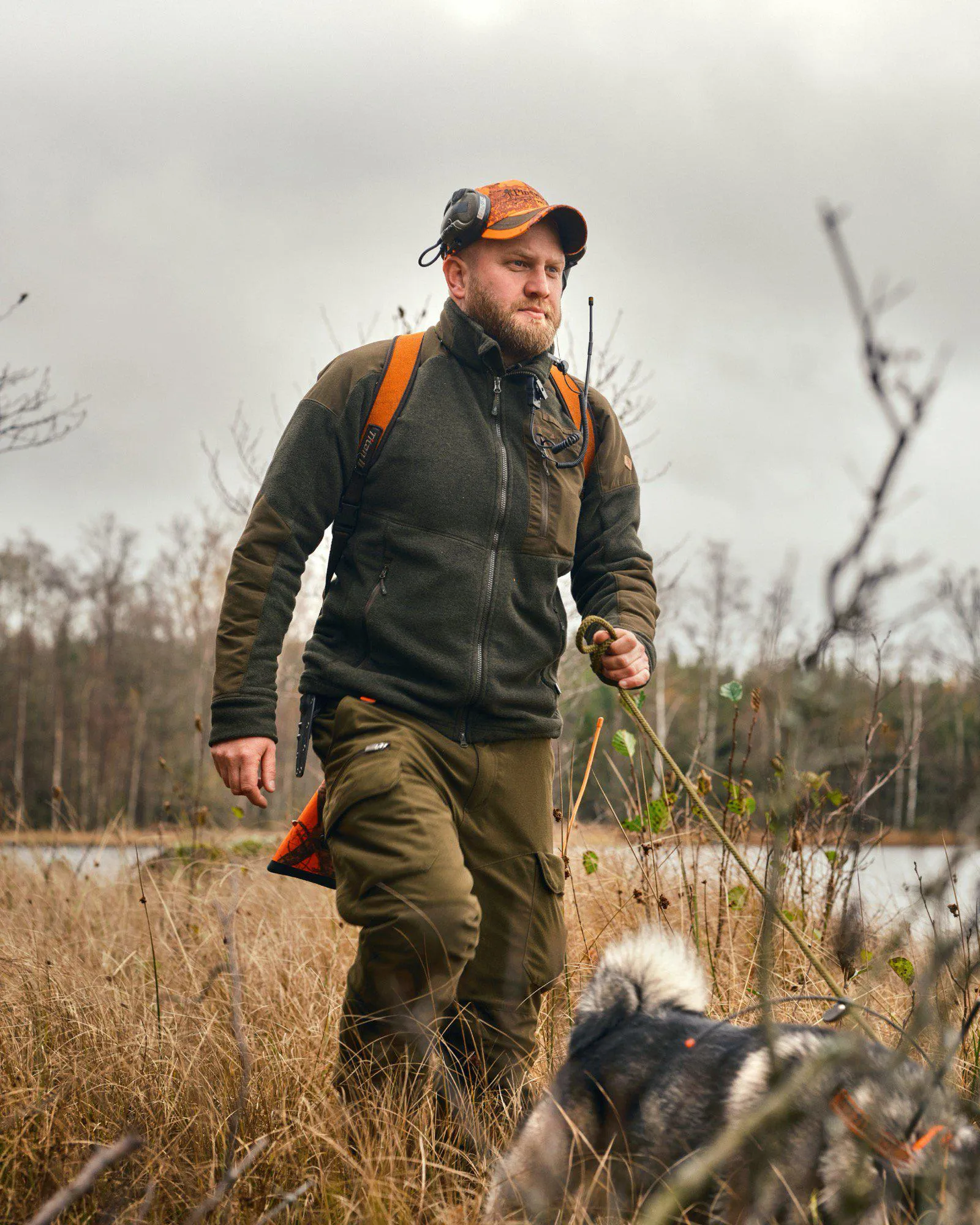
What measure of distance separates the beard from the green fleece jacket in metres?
0.07

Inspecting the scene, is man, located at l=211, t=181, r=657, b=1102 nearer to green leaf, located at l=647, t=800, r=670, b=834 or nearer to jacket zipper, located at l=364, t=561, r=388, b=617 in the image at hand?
jacket zipper, located at l=364, t=561, r=388, b=617

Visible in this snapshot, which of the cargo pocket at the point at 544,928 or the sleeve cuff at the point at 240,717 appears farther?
the cargo pocket at the point at 544,928

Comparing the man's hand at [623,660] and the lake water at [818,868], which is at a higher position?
the man's hand at [623,660]

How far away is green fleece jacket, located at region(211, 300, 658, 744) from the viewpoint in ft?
10.2

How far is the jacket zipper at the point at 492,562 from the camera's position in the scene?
10.3ft

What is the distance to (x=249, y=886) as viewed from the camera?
573cm

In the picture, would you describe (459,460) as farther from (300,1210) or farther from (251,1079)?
(300,1210)

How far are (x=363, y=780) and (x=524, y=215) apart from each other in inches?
72.7

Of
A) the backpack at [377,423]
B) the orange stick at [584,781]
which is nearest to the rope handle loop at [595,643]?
the orange stick at [584,781]

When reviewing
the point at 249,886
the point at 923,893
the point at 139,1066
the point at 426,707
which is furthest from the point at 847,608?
the point at 249,886

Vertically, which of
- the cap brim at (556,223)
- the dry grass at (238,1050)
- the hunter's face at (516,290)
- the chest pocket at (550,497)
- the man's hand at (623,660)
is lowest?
the dry grass at (238,1050)

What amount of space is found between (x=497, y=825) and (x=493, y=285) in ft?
5.52

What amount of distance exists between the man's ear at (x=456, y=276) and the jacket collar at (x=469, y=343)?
13 cm

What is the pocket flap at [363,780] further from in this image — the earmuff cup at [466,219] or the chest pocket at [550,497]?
the earmuff cup at [466,219]
